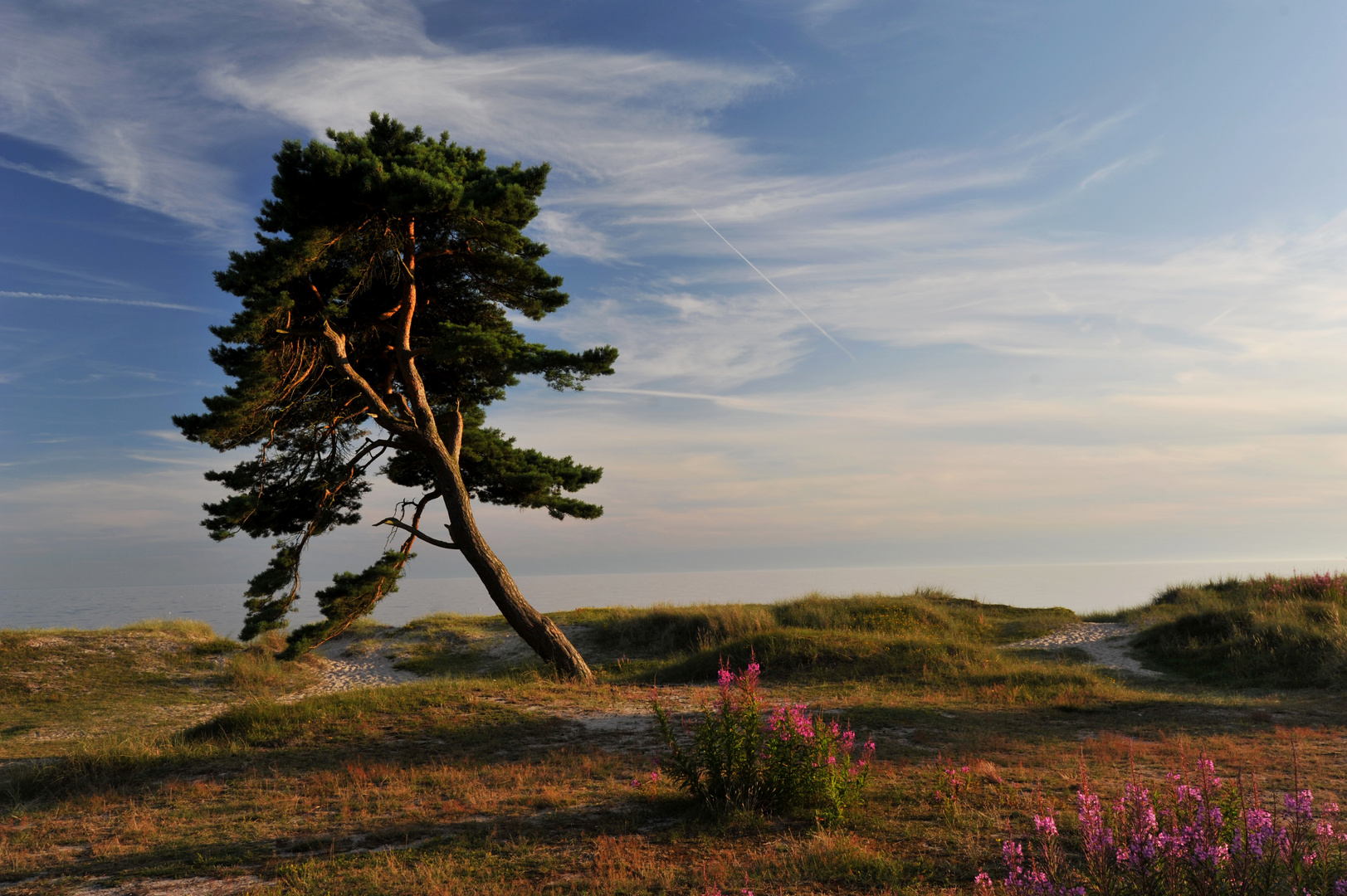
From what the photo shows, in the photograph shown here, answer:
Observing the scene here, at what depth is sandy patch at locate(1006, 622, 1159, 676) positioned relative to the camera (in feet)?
58.3

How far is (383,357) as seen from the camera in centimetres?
1634

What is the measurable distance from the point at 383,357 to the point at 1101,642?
64.4 feet

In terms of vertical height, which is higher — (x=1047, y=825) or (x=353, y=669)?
(x=1047, y=825)

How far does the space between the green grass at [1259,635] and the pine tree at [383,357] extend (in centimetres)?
1367

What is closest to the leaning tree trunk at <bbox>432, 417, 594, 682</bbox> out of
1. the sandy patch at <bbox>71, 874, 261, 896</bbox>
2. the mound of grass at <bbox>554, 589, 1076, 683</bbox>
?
the mound of grass at <bbox>554, 589, 1076, 683</bbox>

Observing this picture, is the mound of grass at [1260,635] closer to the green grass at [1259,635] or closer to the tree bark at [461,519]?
the green grass at [1259,635]

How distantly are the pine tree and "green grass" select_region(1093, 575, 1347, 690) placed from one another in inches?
538

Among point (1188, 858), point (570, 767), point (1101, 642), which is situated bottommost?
point (570, 767)

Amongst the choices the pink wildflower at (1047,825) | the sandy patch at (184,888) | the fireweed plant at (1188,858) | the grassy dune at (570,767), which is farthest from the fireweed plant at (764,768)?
the sandy patch at (184,888)

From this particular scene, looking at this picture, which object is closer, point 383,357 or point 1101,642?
point 383,357

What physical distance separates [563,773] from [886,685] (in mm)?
7747

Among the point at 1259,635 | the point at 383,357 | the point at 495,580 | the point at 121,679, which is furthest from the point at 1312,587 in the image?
the point at 121,679

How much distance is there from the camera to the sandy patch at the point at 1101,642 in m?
17.8

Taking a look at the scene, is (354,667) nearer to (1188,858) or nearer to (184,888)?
(184,888)
